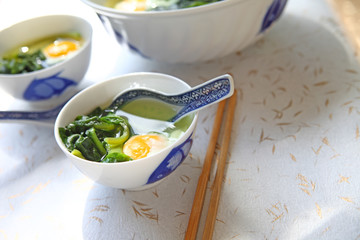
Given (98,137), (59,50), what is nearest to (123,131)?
(98,137)

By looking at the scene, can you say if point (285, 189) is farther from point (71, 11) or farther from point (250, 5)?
point (71, 11)

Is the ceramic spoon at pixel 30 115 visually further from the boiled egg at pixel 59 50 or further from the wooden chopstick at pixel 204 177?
the wooden chopstick at pixel 204 177

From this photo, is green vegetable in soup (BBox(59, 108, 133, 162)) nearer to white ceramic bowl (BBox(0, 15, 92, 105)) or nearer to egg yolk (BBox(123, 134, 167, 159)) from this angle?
egg yolk (BBox(123, 134, 167, 159))

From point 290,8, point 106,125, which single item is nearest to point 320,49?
point 290,8

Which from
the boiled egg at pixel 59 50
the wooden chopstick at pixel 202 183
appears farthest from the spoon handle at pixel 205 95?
the boiled egg at pixel 59 50

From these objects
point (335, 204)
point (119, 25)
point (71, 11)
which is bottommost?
point (71, 11)

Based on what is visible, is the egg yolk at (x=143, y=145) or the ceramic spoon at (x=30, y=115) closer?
the egg yolk at (x=143, y=145)

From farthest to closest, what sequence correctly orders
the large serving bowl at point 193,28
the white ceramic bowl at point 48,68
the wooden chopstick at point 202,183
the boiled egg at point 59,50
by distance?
1. the boiled egg at point 59,50
2. the white ceramic bowl at point 48,68
3. the large serving bowl at point 193,28
4. the wooden chopstick at point 202,183
